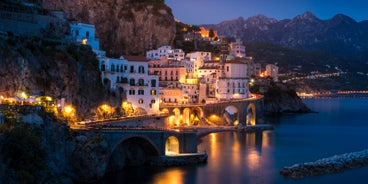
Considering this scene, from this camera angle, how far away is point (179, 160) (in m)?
49.0

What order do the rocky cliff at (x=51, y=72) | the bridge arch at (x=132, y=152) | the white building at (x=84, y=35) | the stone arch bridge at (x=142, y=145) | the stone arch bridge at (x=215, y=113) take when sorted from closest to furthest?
the rocky cliff at (x=51, y=72)
the stone arch bridge at (x=142, y=145)
the bridge arch at (x=132, y=152)
the white building at (x=84, y=35)
the stone arch bridge at (x=215, y=113)

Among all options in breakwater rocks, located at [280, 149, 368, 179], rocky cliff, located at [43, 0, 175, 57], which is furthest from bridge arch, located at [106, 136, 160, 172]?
rocky cliff, located at [43, 0, 175, 57]

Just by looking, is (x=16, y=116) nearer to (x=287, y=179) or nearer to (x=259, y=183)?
(x=259, y=183)

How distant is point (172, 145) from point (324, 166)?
16574mm

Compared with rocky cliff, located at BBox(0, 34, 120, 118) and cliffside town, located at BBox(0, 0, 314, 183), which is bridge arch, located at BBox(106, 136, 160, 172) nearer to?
cliffside town, located at BBox(0, 0, 314, 183)

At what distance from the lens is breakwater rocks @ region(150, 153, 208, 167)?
158 ft

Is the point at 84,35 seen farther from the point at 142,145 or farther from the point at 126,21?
the point at 126,21

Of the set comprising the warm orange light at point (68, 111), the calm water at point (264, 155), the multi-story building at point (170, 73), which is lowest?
the calm water at point (264, 155)

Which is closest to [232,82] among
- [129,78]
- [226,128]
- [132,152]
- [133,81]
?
[226,128]

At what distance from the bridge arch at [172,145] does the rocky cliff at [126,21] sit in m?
43.0

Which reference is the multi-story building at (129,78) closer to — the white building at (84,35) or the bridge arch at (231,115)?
the white building at (84,35)

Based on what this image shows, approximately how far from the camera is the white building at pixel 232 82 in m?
94.2

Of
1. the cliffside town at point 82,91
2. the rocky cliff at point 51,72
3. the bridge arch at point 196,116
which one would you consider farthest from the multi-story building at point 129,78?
the bridge arch at point 196,116

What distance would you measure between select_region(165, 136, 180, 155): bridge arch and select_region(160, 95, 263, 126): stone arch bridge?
82.7ft
